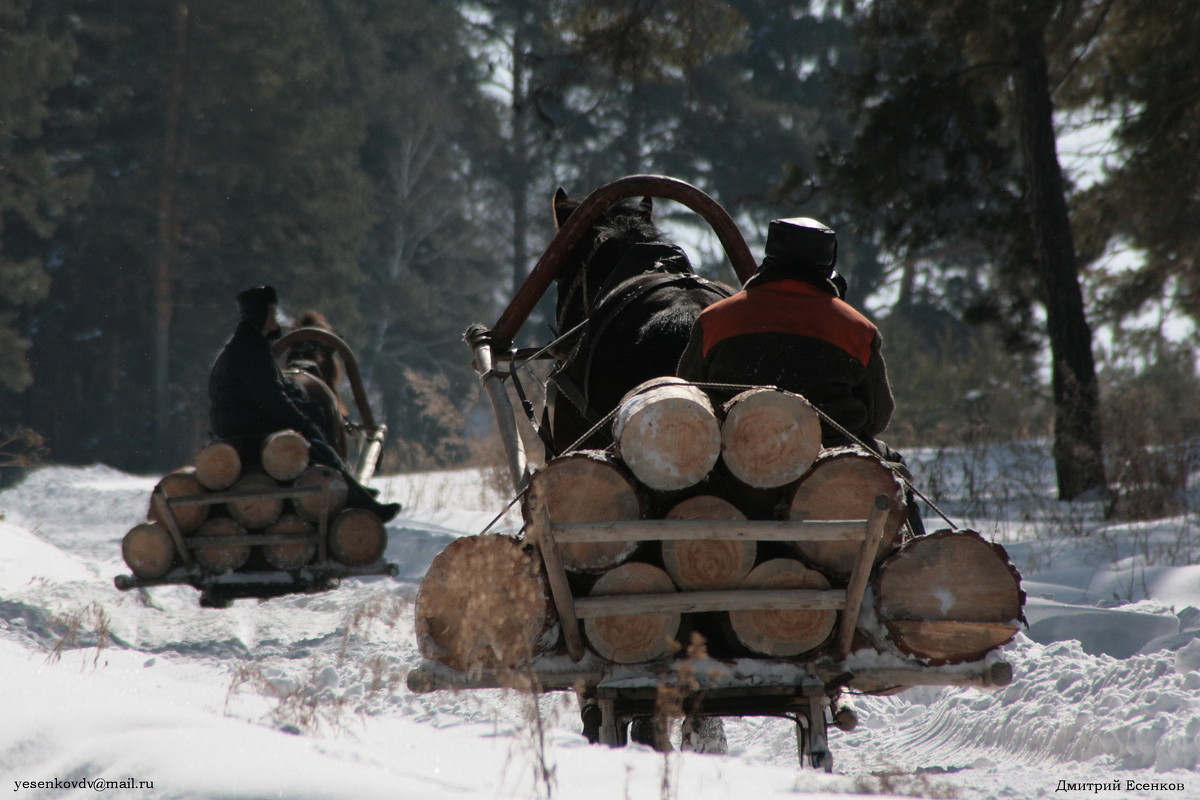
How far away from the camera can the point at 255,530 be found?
669cm

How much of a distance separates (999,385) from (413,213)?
18.8m

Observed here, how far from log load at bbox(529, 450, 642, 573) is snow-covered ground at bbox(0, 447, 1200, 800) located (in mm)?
420

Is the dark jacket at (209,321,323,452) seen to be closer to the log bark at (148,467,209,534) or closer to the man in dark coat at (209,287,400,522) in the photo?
the man in dark coat at (209,287,400,522)

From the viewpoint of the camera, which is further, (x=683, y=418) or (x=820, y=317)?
(x=820, y=317)

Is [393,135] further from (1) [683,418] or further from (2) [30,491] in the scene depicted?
(1) [683,418]

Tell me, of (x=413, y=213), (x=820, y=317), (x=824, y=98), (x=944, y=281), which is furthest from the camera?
(x=413, y=213)

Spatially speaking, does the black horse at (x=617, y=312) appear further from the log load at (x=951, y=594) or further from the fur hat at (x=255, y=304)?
the fur hat at (x=255, y=304)

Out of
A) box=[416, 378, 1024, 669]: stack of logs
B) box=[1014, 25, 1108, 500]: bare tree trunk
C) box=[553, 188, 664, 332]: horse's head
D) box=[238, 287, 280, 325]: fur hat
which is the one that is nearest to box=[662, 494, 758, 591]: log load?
box=[416, 378, 1024, 669]: stack of logs

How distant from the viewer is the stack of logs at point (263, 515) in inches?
255

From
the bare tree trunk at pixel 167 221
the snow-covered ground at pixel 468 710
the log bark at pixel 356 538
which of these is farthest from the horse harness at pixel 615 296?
the bare tree trunk at pixel 167 221

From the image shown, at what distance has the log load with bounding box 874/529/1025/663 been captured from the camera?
2607 millimetres

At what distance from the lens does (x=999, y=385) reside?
16.4 meters

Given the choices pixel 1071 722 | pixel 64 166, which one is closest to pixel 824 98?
A: pixel 64 166

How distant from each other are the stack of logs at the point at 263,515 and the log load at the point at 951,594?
15.2 feet
